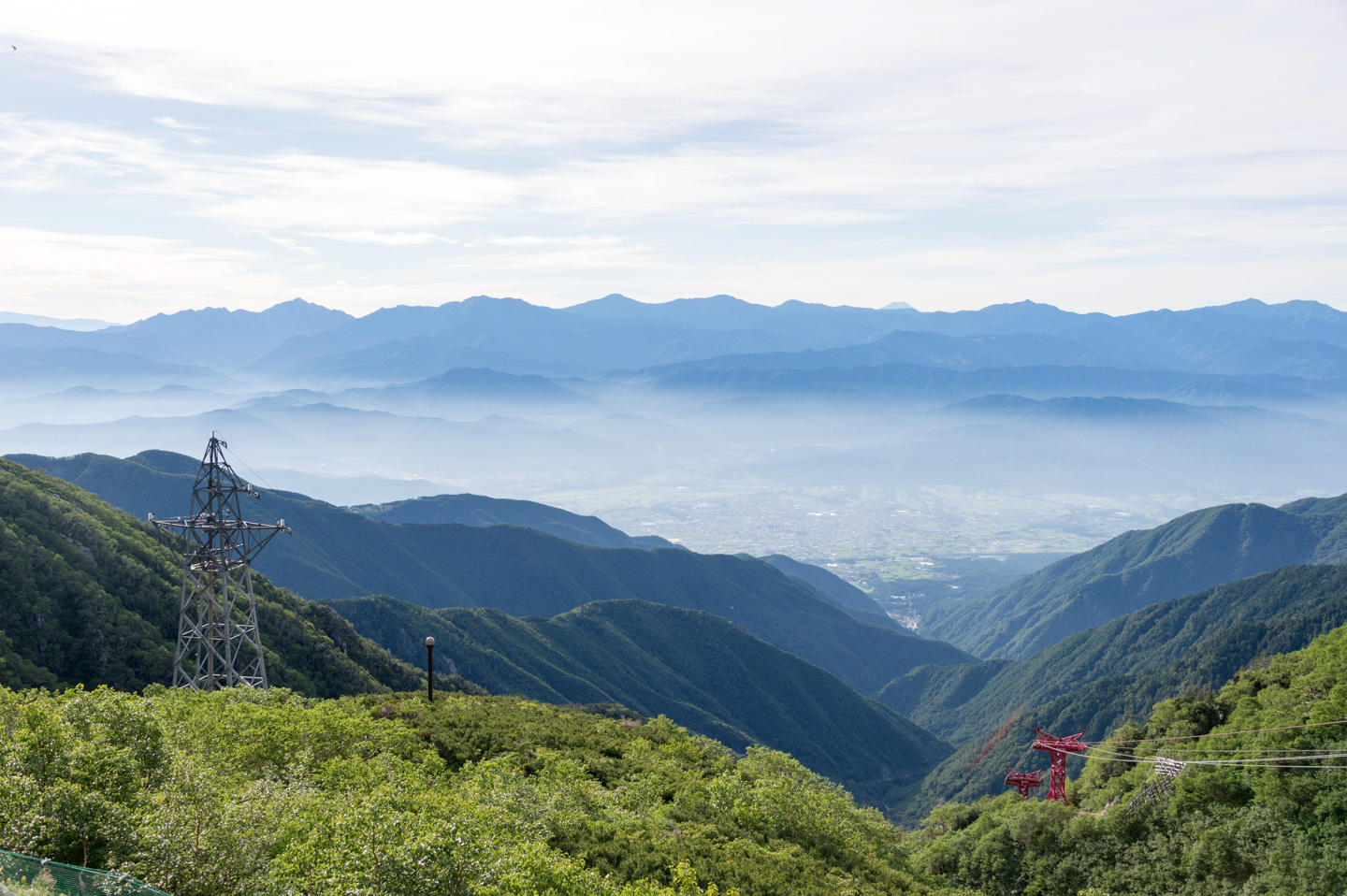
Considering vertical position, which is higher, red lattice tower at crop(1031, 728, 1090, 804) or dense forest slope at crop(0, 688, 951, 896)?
dense forest slope at crop(0, 688, 951, 896)

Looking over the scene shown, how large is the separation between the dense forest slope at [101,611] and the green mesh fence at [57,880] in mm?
51670

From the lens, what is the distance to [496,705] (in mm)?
51219

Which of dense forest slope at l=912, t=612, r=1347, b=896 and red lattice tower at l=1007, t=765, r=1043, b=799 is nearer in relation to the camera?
dense forest slope at l=912, t=612, r=1347, b=896

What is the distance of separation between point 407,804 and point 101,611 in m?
59.5

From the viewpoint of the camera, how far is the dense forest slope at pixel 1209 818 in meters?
40.1

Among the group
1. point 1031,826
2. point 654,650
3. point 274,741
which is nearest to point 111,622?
point 274,741

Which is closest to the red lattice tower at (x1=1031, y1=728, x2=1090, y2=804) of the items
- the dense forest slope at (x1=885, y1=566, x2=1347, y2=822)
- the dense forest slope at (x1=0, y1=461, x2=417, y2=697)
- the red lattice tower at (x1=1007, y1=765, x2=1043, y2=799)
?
the red lattice tower at (x1=1007, y1=765, x2=1043, y2=799)

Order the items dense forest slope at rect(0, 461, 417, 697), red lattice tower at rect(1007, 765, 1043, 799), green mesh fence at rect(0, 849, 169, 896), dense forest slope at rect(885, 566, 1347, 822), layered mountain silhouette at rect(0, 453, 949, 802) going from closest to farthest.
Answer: green mesh fence at rect(0, 849, 169, 896) < dense forest slope at rect(0, 461, 417, 697) < layered mountain silhouette at rect(0, 453, 949, 802) < red lattice tower at rect(1007, 765, 1043, 799) < dense forest slope at rect(885, 566, 1347, 822)

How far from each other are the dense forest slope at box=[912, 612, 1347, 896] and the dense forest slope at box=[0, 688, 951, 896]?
323 inches

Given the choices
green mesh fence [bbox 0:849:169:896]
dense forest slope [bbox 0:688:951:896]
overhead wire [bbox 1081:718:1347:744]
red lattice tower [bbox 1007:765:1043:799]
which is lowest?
red lattice tower [bbox 1007:765:1043:799]

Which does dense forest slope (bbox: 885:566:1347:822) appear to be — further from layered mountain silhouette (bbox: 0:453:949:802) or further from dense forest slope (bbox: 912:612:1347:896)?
dense forest slope (bbox: 912:612:1347:896)

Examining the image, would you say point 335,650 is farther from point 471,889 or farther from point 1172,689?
point 1172,689

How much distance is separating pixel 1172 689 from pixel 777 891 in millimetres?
146624

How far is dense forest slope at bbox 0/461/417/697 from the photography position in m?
65.5
